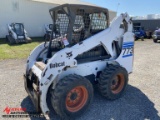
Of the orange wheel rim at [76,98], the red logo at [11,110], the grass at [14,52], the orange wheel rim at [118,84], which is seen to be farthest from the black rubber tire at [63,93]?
the grass at [14,52]

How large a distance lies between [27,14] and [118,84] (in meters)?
19.5

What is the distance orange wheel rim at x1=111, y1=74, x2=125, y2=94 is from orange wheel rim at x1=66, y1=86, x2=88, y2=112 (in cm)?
102

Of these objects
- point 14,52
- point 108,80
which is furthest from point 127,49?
point 14,52

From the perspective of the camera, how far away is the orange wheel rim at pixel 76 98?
389 cm

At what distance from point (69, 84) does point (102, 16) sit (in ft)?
6.82

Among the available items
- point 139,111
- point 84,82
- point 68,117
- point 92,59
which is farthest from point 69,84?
point 139,111

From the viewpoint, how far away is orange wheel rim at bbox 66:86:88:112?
3887mm

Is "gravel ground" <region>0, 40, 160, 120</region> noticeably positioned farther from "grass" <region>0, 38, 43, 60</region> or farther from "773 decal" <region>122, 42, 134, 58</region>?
"grass" <region>0, 38, 43, 60</region>

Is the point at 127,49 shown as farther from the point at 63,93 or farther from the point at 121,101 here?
the point at 63,93

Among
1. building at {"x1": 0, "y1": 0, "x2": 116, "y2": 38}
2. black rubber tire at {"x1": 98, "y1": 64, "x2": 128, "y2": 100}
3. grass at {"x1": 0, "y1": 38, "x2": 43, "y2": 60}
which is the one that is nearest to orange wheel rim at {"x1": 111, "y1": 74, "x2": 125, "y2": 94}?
black rubber tire at {"x1": 98, "y1": 64, "x2": 128, "y2": 100}

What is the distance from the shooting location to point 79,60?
14.0 feet

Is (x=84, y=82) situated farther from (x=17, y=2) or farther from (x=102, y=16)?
(x=17, y=2)

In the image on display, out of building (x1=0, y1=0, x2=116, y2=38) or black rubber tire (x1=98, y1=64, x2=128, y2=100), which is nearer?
black rubber tire (x1=98, y1=64, x2=128, y2=100)

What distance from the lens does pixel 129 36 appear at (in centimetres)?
518
